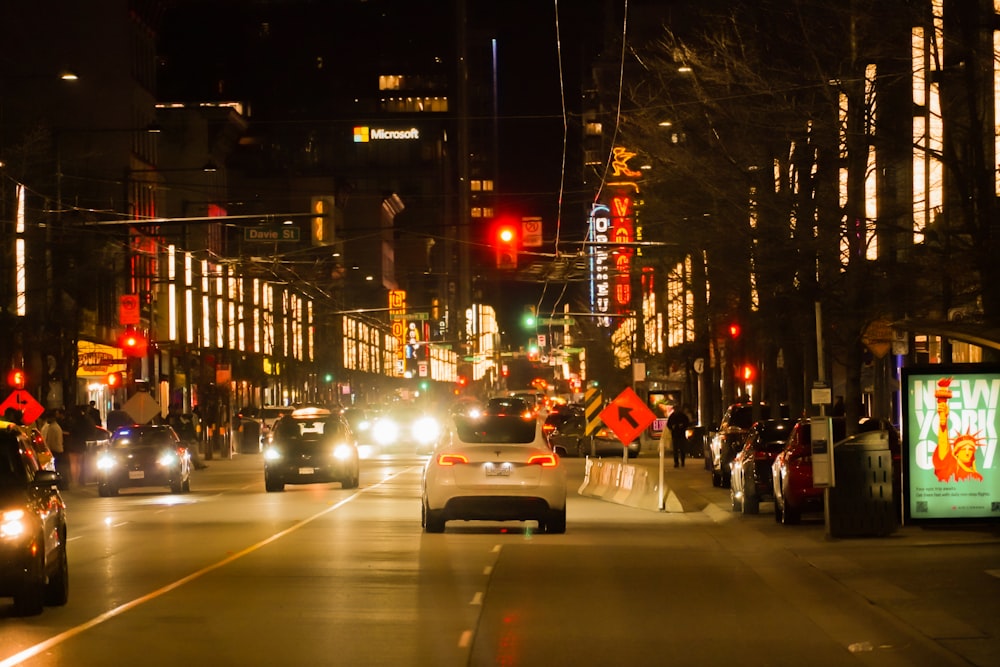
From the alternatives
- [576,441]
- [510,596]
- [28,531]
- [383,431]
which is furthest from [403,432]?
[28,531]

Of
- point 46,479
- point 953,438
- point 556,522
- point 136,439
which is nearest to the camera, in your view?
point 46,479

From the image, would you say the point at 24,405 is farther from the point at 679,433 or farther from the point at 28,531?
the point at 28,531

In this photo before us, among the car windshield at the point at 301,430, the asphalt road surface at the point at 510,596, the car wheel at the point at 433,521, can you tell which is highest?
the car windshield at the point at 301,430

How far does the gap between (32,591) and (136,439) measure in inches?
969

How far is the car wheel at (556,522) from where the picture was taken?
79.5 feet

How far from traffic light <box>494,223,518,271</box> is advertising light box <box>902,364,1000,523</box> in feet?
66.6

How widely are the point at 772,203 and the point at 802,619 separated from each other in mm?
16198

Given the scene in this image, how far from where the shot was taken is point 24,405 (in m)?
42.8

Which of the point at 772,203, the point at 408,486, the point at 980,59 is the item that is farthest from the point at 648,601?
the point at 408,486

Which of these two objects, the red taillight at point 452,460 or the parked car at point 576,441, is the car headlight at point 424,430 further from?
the red taillight at point 452,460

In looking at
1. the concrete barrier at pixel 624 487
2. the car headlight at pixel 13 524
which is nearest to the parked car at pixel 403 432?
the concrete barrier at pixel 624 487

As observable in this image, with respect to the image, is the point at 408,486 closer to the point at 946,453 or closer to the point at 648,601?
the point at 946,453

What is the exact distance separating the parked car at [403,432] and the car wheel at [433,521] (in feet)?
146

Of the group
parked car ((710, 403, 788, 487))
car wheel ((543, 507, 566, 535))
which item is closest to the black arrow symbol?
parked car ((710, 403, 788, 487))
